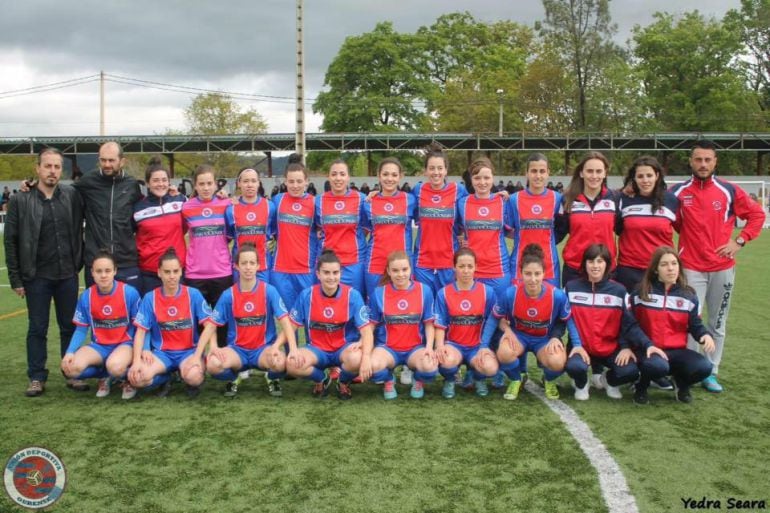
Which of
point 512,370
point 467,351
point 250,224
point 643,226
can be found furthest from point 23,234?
point 643,226

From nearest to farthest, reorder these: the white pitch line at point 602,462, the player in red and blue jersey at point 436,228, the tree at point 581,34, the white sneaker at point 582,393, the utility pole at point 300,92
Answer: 1. the white pitch line at point 602,462
2. the white sneaker at point 582,393
3. the player in red and blue jersey at point 436,228
4. the utility pole at point 300,92
5. the tree at point 581,34

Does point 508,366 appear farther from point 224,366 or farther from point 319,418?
point 224,366

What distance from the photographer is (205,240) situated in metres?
5.08

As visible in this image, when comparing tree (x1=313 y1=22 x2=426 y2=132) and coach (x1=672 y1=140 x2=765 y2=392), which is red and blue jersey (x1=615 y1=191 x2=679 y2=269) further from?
tree (x1=313 y1=22 x2=426 y2=132)

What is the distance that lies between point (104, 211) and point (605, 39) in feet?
127

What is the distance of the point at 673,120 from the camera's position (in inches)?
1631

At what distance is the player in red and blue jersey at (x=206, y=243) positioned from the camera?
507cm

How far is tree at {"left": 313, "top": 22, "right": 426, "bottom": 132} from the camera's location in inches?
1590

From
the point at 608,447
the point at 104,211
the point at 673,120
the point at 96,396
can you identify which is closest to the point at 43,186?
the point at 104,211

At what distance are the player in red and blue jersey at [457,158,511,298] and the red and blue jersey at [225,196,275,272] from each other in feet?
5.24

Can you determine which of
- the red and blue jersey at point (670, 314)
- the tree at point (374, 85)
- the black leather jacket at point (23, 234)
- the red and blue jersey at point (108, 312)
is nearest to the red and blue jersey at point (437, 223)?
the red and blue jersey at point (670, 314)

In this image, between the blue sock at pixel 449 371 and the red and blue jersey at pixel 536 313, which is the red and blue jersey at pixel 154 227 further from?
the red and blue jersey at pixel 536 313

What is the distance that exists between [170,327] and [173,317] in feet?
0.25

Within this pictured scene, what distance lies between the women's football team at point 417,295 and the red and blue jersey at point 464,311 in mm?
11
